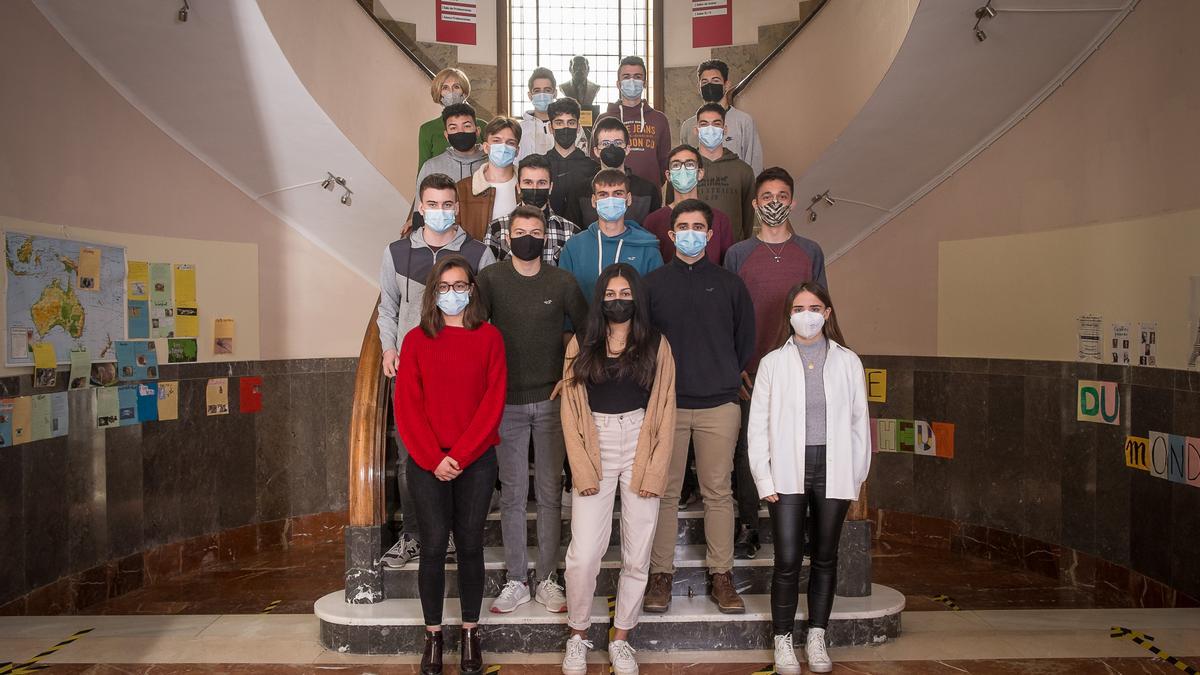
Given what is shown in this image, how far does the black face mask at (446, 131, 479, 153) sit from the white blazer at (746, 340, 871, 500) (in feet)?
6.75

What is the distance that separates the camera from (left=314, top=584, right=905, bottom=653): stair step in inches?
143

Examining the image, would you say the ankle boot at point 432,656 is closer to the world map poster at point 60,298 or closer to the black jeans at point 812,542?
the black jeans at point 812,542

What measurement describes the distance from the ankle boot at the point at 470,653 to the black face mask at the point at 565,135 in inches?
96.4

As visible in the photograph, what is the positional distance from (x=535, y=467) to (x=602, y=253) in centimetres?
95

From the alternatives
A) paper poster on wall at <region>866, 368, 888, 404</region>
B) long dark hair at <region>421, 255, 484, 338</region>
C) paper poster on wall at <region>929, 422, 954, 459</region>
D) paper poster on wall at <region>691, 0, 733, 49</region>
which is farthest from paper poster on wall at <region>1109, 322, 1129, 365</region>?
paper poster on wall at <region>691, 0, 733, 49</region>

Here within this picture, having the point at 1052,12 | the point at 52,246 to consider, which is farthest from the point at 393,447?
the point at 1052,12

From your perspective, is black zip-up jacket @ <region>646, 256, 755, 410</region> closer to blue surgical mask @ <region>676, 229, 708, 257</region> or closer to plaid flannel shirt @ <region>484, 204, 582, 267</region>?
blue surgical mask @ <region>676, 229, 708, 257</region>

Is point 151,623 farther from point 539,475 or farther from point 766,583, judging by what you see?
point 766,583

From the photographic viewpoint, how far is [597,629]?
3654mm

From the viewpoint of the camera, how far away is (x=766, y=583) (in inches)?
156

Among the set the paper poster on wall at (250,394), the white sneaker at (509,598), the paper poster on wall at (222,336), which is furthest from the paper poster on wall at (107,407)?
the white sneaker at (509,598)

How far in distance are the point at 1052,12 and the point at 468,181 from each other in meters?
3.12

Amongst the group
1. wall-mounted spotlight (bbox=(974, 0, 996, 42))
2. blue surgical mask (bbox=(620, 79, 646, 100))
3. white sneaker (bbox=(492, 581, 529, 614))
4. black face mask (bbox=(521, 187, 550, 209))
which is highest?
wall-mounted spotlight (bbox=(974, 0, 996, 42))

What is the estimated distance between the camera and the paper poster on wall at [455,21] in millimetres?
7332
